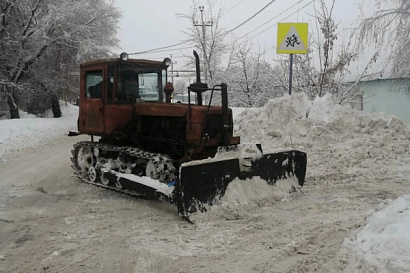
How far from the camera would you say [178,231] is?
5.15 m

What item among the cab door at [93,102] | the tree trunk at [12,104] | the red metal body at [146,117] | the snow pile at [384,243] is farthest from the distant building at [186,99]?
the tree trunk at [12,104]

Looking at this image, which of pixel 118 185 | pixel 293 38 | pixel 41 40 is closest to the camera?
pixel 118 185

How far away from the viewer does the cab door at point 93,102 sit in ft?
25.4

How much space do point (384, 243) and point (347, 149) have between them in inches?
233

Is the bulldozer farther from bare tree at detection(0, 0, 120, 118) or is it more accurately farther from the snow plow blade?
bare tree at detection(0, 0, 120, 118)

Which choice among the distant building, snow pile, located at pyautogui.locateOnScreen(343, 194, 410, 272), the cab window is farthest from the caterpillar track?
snow pile, located at pyautogui.locateOnScreen(343, 194, 410, 272)

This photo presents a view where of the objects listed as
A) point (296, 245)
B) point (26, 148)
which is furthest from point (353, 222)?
point (26, 148)

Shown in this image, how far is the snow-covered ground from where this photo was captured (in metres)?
3.69

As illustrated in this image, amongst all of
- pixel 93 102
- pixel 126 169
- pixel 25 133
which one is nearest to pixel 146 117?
pixel 126 169

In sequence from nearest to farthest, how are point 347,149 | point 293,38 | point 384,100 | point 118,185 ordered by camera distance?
point 118,185 → point 347,149 → point 293,38 → point 384,100

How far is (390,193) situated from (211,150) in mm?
3070

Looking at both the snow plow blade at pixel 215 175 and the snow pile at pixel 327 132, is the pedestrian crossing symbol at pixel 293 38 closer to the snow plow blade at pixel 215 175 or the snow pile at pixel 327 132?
the snow pile at pixel 327 132

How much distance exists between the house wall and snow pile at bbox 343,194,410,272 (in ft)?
49.4

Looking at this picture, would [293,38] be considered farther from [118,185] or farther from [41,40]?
[41,40]
